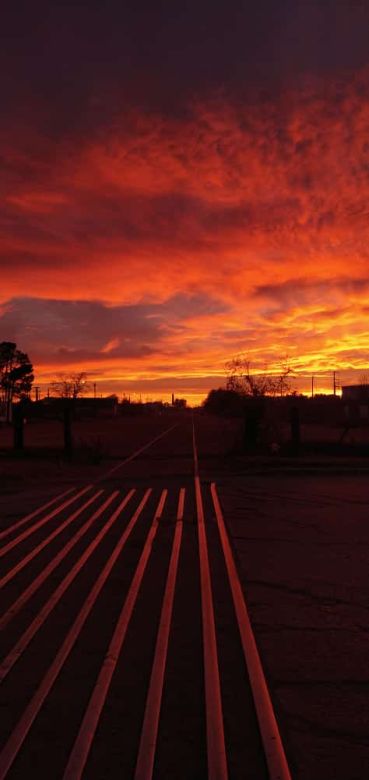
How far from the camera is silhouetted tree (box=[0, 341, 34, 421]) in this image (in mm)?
104875

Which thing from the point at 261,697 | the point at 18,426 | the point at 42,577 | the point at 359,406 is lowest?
the point at 261,697

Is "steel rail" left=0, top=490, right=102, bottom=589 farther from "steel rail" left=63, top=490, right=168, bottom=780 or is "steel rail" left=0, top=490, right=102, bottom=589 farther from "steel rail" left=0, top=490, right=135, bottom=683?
"steel rail" left=63, top=490, right=168, bottom=780

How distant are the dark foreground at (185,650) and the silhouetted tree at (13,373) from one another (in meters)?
95.3

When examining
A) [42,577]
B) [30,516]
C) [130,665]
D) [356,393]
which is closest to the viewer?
[130,665]

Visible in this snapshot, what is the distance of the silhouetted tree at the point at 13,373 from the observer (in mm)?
104875

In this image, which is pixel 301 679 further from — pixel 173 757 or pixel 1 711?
pixel 1 711

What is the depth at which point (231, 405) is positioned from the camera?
3189 centimetres

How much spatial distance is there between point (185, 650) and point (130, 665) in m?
0.51

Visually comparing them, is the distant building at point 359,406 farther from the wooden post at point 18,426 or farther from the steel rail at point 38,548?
the steel rail at point 38,548

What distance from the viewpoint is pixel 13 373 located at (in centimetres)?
Result: 10500

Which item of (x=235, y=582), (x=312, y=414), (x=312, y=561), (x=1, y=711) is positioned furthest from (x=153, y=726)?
(x=312, y=414)

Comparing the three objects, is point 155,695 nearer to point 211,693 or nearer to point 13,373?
point 211,693

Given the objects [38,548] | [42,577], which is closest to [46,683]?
[42,577]

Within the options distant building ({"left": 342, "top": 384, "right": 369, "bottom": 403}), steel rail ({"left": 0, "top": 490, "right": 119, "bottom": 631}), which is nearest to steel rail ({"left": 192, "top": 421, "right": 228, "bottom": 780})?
steel rail ({"left": 0, "top": 490, "right": 119, "bottom": 631})
